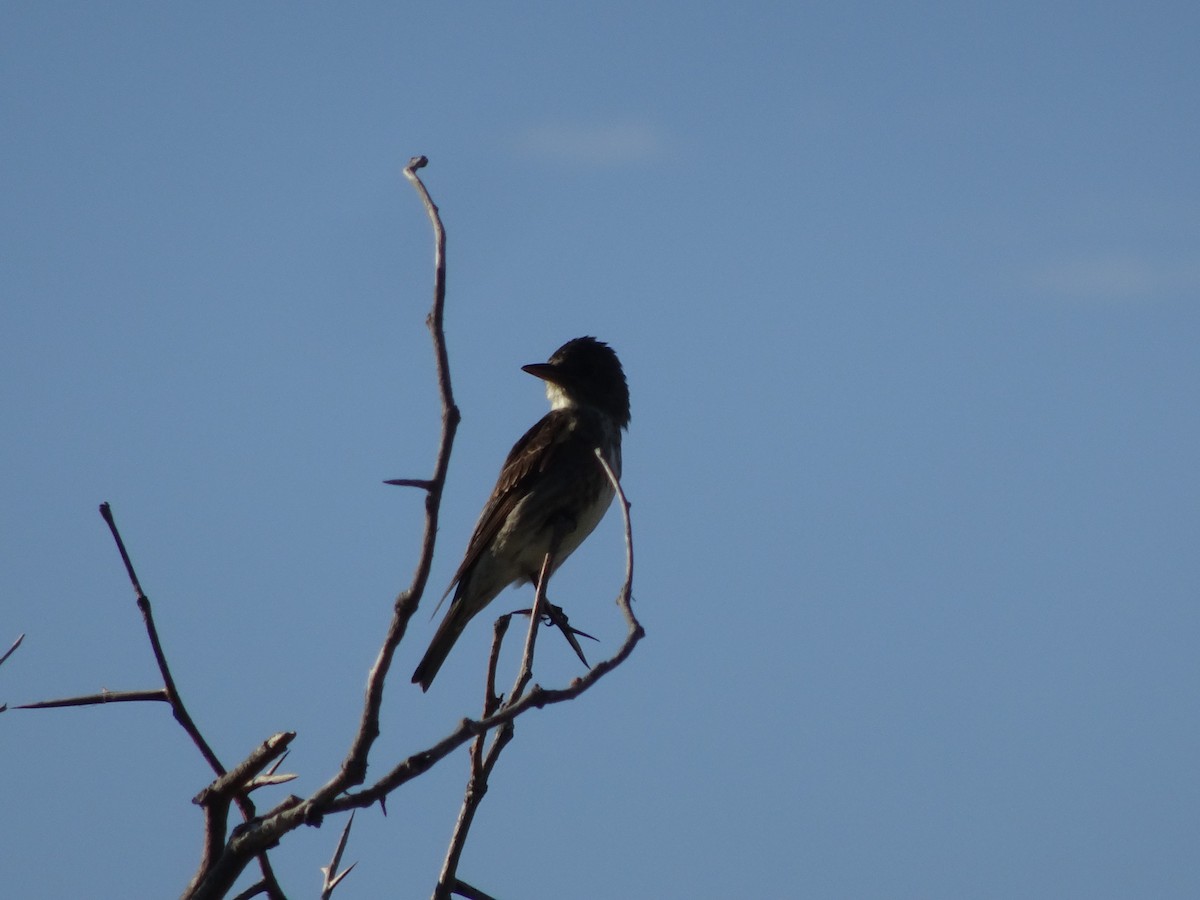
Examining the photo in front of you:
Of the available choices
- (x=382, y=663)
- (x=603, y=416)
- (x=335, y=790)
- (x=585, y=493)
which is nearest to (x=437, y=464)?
(x=382, y=663)

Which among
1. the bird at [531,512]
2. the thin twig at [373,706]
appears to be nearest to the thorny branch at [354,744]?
the thin twig at [373,706]

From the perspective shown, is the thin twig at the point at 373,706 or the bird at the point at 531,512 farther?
the bird at the point at 531,512

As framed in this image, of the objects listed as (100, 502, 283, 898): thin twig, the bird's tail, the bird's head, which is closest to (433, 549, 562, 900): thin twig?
(100, 502, 283, 898): thin twig

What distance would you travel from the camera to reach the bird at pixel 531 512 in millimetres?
8148

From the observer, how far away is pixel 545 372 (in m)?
9.27

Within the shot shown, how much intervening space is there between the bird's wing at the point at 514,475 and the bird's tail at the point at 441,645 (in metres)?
0.17

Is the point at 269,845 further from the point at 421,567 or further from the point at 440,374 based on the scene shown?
the point at 440,374

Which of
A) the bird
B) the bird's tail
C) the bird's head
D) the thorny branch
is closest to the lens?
the thorny branch

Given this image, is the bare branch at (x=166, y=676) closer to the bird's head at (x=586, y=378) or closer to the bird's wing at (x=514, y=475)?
the bird's wing at (x=514, y=475)

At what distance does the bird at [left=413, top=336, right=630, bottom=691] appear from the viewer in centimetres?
815

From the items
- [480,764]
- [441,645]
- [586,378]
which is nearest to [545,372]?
[586,378]

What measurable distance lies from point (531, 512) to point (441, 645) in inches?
37.2

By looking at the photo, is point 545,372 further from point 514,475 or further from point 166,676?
point 166,676

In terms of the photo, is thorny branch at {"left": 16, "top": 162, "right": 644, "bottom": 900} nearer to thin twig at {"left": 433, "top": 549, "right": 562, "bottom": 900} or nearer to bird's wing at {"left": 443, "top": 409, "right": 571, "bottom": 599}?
thin twig at {"left": 433, "top": 549, "right": 562, "bottom": 900}
